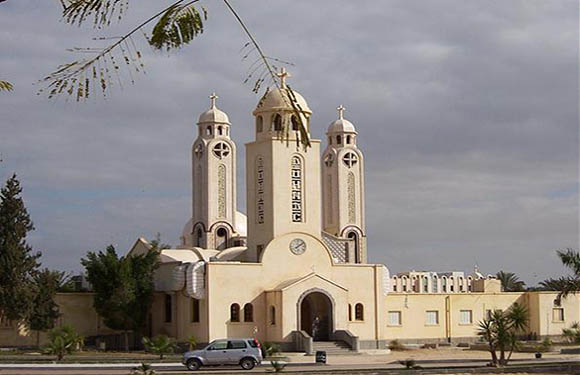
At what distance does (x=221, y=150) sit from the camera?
5628cm

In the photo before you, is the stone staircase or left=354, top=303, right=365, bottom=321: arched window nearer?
the stone staircase

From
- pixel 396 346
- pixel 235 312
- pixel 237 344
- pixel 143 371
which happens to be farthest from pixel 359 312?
pixel 143 371

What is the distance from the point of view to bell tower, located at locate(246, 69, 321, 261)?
43.7 meters

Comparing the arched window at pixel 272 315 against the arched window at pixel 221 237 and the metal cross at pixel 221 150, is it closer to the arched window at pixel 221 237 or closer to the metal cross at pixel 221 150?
the arched window at pixel 221 237

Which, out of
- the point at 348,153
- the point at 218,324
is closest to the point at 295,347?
the point at 218,324

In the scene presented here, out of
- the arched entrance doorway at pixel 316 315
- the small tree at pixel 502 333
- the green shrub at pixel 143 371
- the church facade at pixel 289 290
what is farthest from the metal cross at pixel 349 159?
the green shrub at pixel 143 371

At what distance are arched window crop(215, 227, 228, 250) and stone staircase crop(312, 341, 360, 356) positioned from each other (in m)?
14.6

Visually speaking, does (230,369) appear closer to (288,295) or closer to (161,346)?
(161,346)

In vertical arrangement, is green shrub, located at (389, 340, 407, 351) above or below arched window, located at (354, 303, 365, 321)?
below

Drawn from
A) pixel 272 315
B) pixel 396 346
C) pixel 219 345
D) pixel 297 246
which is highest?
pixel 297 246

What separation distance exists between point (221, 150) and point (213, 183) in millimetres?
1867

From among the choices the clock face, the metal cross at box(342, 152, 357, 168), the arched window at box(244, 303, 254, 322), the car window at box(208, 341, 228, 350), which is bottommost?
the car window at box(208, 341, 228, 350)

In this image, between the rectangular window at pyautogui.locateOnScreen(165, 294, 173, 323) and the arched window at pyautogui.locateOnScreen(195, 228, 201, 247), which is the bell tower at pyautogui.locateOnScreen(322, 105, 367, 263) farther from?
the rectangular window at pyautogui.locateOnScreen(165, 294, 173, 323)

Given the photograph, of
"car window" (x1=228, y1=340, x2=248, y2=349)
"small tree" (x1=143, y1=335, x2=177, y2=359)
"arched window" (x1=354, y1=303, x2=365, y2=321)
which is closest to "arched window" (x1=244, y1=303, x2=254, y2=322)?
"small tree" (x1=143, y1=335, x2=177, y2=359)
